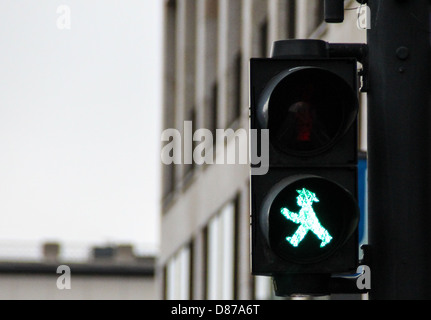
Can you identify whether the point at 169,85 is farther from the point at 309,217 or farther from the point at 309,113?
the point at 309,217

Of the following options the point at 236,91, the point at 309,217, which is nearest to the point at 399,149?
the point at 309,217

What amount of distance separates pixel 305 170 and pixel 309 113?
254mm

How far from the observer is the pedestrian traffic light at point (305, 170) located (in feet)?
17.4

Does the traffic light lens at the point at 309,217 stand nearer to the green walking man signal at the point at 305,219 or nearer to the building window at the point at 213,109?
the green walking man signal at the point at 305,219

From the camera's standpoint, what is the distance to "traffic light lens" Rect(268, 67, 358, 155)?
5453mm

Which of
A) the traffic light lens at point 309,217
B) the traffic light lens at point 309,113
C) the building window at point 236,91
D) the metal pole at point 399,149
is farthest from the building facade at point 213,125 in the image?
the traffic light lens at point 309,217

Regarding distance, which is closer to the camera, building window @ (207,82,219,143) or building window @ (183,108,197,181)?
building window @ (207,82,219,143)

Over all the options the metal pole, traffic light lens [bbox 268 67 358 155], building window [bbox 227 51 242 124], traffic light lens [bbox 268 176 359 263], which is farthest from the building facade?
traffic light lens [bbox 268 176 359 263]

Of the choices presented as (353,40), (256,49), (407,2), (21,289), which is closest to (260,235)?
(407,2)

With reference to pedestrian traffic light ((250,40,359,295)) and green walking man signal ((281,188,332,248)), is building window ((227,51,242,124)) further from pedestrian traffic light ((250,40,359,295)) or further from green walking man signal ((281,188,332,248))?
green walking man signal ((281,188,332,248))

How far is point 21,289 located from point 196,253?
33457 millimetres

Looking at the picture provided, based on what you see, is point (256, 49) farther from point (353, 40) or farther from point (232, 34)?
point (353, 40)

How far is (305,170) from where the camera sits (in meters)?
5.43

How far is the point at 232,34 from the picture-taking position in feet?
100
